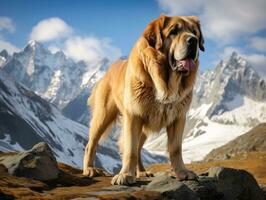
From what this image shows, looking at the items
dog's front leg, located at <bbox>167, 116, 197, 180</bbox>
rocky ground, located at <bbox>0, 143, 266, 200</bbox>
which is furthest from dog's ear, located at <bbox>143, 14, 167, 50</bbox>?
rocky ground, located at <bbox>0, 143, 266, 200</bbox>

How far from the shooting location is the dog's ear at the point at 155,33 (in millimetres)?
11661

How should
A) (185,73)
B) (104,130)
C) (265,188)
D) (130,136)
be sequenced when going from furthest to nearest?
(265,188) < (104,130) < (130,136) < (185,73)

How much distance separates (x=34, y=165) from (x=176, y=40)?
16.2 ft

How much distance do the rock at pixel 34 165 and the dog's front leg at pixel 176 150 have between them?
3.16 m

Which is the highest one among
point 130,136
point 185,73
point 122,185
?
point 185,73

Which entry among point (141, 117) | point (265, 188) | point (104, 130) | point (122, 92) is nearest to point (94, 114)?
point (104, 130)

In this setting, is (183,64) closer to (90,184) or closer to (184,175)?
(184,175)

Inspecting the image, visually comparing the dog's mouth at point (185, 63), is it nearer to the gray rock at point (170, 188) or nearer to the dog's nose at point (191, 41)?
the dog's nose at point (191, 41)

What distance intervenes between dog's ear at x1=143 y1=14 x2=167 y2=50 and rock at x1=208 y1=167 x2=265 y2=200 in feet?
16.4

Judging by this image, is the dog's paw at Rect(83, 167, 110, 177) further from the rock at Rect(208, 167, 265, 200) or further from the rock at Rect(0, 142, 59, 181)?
the rock at Rect(208, 167, 265, 200)

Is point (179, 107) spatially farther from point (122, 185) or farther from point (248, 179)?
point (248, 179)

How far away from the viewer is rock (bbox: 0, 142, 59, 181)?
42.6 feet

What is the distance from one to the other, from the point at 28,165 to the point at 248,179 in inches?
272

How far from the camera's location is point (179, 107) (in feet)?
41.1
